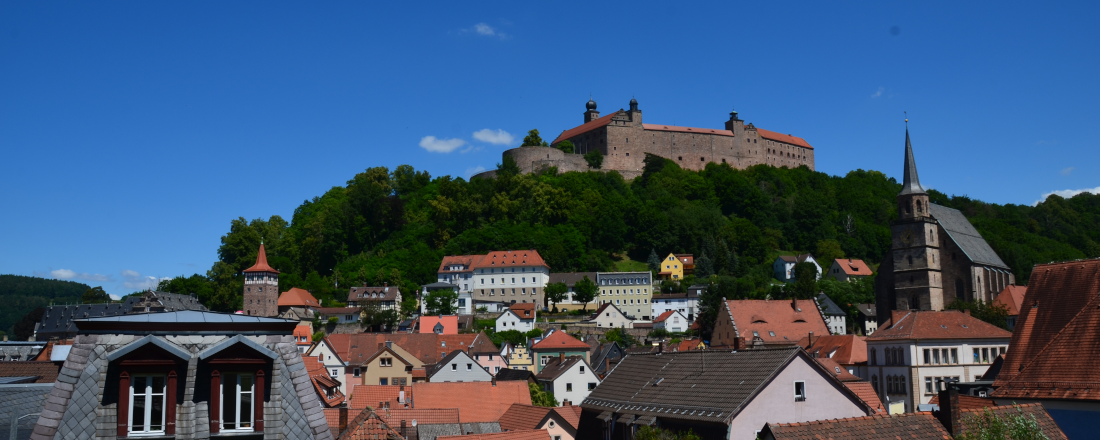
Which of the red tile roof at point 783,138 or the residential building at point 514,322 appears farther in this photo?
the red tile roof at point 783,138

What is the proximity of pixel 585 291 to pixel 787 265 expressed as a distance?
29.4 metres

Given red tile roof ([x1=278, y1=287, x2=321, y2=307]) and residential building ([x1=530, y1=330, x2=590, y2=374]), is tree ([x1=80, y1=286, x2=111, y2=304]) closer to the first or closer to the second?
red tile roof ([x1=278, y1=287, x2=321, y2=307])

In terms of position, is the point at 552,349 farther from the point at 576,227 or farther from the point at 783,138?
the point at 783,138

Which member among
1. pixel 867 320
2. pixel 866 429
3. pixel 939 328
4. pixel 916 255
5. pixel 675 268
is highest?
pixel 675 268

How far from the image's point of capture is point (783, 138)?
146 metres

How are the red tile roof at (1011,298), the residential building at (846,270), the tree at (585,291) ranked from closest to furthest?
1. the red tile roof at (1011,298)
2. the tree at (585,291)
3. the residential building at (846,270)

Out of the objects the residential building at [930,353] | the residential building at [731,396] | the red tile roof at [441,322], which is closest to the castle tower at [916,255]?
the residential building at [930,353]

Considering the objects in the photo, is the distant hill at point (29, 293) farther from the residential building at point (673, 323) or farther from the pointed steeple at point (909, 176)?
the pointed steeple at point (909, 176)

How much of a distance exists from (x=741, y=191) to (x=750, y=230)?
10953 mm

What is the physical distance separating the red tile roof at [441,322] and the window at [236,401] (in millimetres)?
73348

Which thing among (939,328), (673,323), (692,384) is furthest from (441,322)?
(692,384)

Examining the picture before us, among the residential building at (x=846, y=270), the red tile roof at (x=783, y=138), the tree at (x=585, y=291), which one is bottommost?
the tree at (x=585, y=291)

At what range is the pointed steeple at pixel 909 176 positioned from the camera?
77.4 m

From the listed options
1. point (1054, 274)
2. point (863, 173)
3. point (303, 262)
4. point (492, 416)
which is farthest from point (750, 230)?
point (1054, 274)
